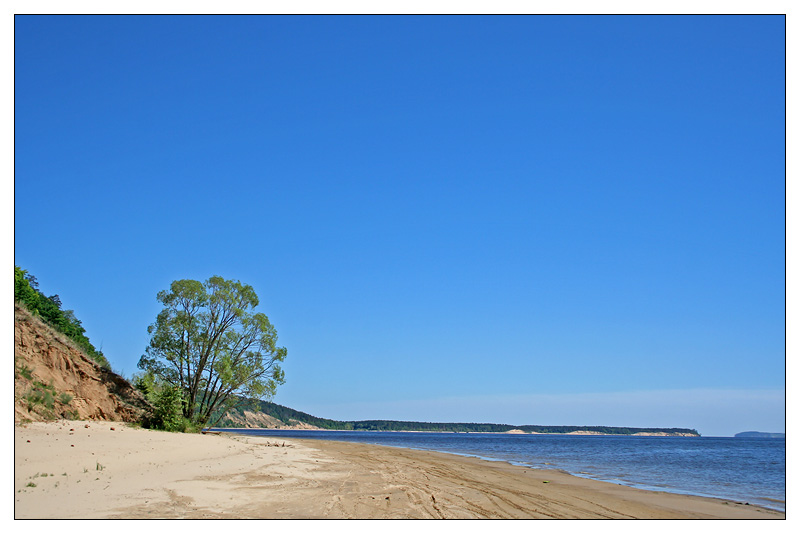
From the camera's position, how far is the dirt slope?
1931 cm

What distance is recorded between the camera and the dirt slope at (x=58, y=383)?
1931cm

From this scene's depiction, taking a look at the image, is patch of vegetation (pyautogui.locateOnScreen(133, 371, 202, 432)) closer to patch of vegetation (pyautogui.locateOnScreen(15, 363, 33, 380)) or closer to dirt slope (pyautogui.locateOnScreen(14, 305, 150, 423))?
dirt slope (pyautogui.locateOnScreen(14, 305, 150, 423))

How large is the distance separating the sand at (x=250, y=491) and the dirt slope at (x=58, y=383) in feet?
4.36

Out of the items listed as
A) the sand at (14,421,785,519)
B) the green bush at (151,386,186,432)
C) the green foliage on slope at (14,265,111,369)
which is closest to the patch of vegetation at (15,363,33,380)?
the sand at (14,421,785,519)

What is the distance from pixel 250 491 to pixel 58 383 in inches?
559

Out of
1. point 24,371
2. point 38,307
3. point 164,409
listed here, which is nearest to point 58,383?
point 24,371

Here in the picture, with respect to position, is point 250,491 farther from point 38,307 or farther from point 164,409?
point 38,307

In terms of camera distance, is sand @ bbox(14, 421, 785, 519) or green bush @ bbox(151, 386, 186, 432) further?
green bush @ bbox(151, 386, 186, 432)

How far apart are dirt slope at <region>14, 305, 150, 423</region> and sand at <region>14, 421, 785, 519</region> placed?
1329 mm

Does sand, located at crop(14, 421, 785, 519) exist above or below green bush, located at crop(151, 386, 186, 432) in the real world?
below
